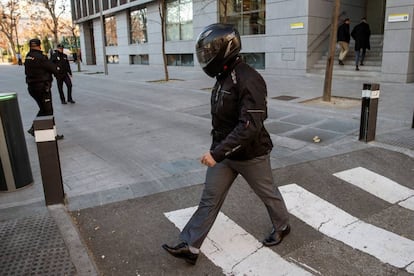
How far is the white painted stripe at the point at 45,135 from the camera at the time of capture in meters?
3.94

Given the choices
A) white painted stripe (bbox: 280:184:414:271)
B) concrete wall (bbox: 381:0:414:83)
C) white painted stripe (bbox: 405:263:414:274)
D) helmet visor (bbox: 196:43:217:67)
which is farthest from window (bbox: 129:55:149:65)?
white painted stripe (bbox: 405:263:414:274)

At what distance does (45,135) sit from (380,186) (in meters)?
3.93

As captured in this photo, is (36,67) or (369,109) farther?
(36,67)

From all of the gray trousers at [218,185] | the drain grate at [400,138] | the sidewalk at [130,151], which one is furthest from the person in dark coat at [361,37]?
the gray trousers at [218,185]

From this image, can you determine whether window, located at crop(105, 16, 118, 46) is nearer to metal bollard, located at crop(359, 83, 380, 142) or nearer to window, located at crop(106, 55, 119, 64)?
window, located at crop(106, 55, 119, 64)

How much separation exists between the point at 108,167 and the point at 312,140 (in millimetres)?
3482

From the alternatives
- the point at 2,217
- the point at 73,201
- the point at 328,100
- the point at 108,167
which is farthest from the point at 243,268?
the point at 328,100

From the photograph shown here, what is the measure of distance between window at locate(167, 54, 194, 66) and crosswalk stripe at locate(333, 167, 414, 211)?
20217 millimetres

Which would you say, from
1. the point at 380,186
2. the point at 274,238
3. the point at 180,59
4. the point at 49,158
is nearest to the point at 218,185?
the point at 274,238

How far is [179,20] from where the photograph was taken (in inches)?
997

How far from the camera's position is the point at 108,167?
18.0 ft

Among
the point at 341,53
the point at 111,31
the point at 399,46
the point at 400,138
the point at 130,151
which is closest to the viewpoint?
the point at 130,151

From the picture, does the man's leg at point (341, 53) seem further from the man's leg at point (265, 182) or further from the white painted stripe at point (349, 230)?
the man's leg at point (265, 182)

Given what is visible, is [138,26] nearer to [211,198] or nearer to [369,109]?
[369,109]
